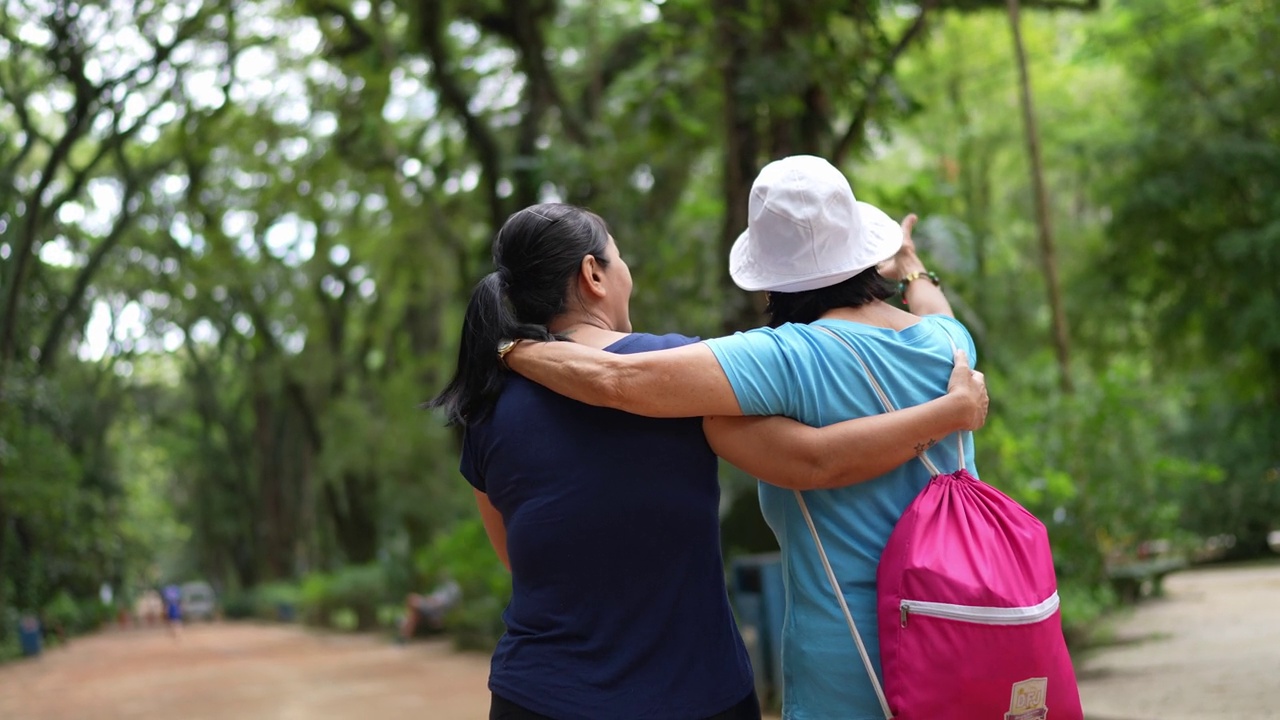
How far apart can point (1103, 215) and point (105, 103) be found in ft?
51.4

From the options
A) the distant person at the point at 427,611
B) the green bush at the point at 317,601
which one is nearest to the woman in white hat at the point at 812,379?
the distant person at the point at 427,611

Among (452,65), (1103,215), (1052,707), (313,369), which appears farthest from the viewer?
(313,369)

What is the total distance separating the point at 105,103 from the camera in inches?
737

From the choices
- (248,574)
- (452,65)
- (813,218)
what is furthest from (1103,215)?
(248,574)

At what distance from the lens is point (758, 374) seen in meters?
2.14

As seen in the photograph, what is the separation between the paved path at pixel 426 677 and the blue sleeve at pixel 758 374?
570 centimetres

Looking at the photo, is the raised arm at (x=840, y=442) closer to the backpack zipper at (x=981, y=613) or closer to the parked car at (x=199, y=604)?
the backpack zipper at (x=981, y=613)

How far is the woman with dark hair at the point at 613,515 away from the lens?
217cm

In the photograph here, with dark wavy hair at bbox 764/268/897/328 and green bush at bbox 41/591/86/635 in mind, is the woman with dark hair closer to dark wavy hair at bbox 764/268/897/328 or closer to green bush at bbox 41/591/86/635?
dark wavy hair at bbox 764/268/897/328

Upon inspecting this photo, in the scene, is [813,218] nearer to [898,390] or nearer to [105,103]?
[898,390]

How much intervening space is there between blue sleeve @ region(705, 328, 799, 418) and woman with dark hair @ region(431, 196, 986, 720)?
36mm

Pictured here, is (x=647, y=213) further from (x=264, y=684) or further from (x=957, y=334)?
(x=957, y=334)

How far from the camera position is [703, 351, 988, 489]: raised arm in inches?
83.7

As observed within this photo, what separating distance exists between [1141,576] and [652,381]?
38.5 ft
